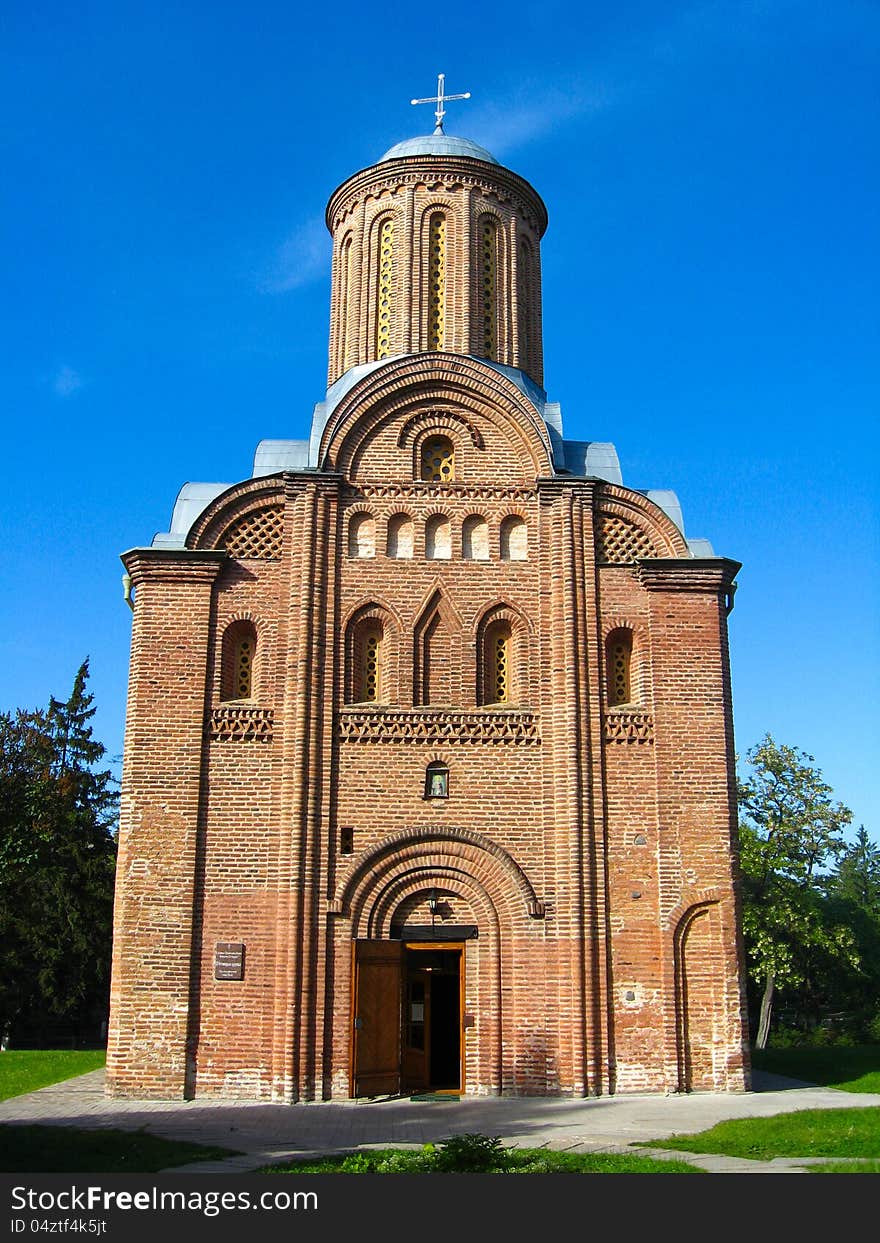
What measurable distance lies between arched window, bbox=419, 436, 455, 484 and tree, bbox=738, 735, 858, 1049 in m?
14.6

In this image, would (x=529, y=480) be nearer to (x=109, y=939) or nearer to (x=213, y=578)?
(x=213, y=578)

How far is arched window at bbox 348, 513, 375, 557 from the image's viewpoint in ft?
58.5

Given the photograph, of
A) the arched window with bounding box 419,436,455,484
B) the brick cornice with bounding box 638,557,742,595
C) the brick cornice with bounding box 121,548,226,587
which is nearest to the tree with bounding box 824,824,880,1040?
the brick cornice with bounding box 638,557,742,595

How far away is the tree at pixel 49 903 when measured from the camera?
98.4ft

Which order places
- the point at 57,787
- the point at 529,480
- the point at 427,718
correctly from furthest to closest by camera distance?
1. the point at 57,787
2. the point at 529,480
3. the point at 427,718

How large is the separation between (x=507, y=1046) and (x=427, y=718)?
4.56 meters

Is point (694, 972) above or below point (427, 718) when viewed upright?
below

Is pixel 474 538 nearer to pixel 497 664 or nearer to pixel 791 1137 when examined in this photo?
pixel 497 664

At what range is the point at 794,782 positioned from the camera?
1166 inches

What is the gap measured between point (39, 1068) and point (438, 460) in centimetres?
1235

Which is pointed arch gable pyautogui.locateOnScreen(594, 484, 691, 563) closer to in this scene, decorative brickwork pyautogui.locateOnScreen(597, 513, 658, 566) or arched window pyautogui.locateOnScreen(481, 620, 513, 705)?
decorative brickwork pyautogui.locateOnScreen(597, 513, 658, 566)

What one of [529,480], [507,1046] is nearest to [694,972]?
[507,1046]

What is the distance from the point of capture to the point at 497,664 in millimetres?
17781

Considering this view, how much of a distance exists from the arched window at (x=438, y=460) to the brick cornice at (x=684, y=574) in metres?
3.31
